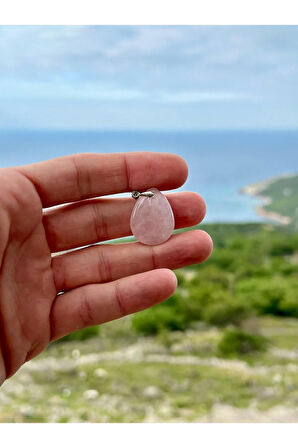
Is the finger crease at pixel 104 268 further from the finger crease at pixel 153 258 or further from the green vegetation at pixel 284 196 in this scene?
the green vegetation at pixel 284 196

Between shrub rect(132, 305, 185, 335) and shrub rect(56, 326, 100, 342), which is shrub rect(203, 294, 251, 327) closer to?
shrub rect(132, 305, 185, 335)

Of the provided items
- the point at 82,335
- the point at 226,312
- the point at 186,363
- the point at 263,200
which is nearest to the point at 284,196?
the point at 263,200

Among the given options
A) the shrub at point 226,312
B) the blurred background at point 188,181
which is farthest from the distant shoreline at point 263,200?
the shrub at point 226,312

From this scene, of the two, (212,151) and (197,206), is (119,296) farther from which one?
(212,151)

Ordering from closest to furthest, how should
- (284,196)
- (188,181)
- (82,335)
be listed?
(82,335) < (188,181) < (284,196)

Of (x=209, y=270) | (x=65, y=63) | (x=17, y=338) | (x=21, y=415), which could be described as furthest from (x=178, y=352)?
(x=65, y=63)

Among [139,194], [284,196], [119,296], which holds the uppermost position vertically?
[139,194]

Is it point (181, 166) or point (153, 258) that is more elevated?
point (181, 166)
